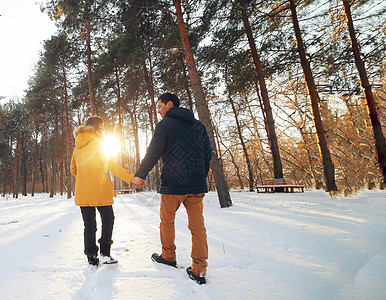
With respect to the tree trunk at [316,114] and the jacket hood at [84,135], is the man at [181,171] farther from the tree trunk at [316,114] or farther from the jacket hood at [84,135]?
the tree trunk at [316,114]

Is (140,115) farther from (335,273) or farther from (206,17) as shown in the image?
(335,273)

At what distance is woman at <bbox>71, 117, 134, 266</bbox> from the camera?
91.7 inches

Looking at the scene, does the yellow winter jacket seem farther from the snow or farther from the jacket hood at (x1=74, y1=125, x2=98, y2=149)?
the snow

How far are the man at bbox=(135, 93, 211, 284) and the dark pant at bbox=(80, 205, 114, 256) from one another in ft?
2.34

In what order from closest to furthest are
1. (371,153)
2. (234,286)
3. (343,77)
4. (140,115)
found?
(234,286) < (343,77) < (371,153) < (140,115)

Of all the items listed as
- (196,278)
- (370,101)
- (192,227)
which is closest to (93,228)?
(192,227)

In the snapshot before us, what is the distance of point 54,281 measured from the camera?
1999 millimetres

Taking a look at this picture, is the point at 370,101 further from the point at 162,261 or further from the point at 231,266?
the point at 162,261

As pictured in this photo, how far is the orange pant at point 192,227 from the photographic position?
1.99m

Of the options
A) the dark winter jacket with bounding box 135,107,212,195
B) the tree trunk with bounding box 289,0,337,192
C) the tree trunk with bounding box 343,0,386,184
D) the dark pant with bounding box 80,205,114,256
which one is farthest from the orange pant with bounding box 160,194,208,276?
the tree trunk with bounding box 343,0,386,184

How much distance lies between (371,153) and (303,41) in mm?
6596

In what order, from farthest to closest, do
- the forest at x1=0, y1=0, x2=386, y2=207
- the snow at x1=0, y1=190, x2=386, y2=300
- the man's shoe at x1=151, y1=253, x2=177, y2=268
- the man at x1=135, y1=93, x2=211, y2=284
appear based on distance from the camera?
1. the forest at x1=0, y1=0, x2=386, y2=207
2. the man's shoe at x1=151, y1=253, x2=177, y2=268
3. the man at x1=135, y1=93, x2=211, y2=284
4. the snow at x1=0, y1=190, x2=386, y2=300

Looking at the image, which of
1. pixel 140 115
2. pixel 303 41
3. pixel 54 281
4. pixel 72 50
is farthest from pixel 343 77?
pixel 140 115

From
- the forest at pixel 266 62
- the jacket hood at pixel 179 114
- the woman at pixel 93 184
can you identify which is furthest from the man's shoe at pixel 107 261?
the forest at pixel 266 62
